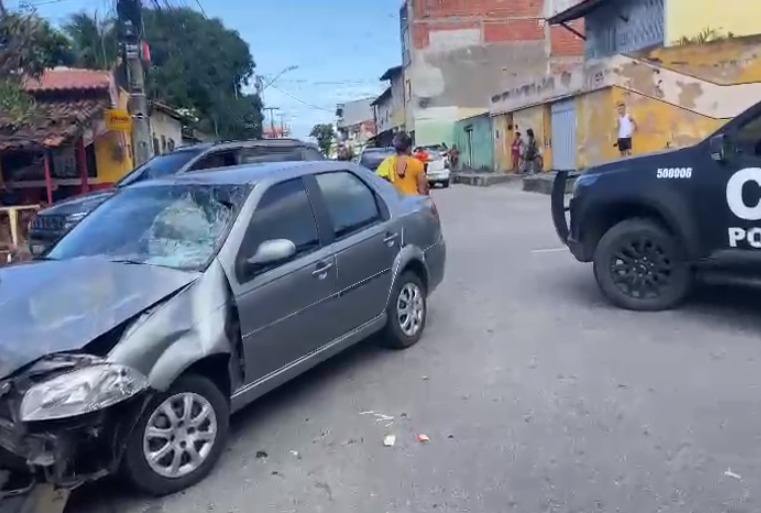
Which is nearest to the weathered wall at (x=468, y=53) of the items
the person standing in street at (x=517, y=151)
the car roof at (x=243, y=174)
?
the person standing in street at (x=517, y=151)

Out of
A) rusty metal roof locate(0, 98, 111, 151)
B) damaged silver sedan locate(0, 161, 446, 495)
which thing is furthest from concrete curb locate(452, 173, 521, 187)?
damaged silver sedan locate(0, 161, 446, 495)

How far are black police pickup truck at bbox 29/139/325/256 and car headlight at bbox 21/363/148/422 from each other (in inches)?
→ 284

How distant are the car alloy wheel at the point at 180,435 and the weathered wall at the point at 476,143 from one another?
33.5 meters

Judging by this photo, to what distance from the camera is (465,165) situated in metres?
43.7

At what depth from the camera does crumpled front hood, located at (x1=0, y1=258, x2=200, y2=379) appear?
3906mm

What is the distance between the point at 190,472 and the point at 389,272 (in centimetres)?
248

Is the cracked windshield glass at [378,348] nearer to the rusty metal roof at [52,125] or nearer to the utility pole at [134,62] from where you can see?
the utility pole at [134,62]

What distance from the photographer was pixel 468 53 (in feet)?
170

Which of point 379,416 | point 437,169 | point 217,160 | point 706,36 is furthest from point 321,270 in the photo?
point 437,169

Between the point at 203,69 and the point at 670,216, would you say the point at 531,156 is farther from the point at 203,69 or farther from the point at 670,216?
the point at 203,69

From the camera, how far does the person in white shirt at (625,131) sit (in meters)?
20.7

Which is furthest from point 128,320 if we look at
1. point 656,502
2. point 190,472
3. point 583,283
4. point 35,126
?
point 35,126

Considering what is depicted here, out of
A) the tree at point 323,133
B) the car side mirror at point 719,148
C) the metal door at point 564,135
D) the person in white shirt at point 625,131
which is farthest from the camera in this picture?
the tree at point 323,133

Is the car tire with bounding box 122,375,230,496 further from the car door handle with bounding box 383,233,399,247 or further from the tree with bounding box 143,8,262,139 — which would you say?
the tree with bounding box 143,8,262,139
